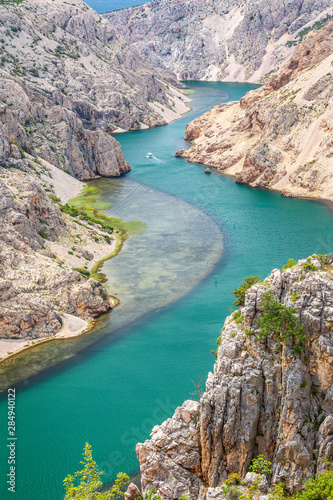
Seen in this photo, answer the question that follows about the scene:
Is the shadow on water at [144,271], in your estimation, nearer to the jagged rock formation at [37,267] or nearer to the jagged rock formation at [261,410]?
the jagged rock formation at [37,267]

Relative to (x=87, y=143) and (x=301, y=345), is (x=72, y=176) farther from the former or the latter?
(x=301, y=345)

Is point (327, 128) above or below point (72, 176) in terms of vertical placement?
above

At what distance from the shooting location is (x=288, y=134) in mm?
143750

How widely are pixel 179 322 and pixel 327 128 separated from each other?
85016 mm

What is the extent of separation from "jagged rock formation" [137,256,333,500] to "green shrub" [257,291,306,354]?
38 cm

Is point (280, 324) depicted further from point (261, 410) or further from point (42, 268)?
point (42, 268)

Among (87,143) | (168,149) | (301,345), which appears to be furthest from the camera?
(168,149)

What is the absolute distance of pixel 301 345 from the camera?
3347cm

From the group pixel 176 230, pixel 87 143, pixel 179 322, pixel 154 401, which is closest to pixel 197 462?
pixel 154 401

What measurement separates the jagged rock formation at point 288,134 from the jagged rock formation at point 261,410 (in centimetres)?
9800

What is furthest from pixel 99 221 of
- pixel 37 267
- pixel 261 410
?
pixel 261 410

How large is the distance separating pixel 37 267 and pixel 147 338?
21541 millimetres

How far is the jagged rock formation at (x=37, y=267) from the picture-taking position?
7161 cm

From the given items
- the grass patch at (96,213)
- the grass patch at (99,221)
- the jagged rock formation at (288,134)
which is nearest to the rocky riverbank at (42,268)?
the grass patch at (99,221)
